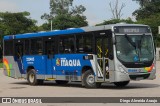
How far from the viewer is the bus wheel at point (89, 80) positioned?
21.7 meters

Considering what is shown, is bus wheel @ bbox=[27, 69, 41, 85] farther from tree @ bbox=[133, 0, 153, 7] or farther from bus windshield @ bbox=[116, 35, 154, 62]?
tree @ bbox=[133, 0, 153, 7]

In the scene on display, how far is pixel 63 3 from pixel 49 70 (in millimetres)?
94074

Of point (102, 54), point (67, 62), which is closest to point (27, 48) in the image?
point (67, 62)

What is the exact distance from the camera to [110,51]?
20531mm

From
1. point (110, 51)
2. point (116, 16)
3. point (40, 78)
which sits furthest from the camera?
point (116, 16)

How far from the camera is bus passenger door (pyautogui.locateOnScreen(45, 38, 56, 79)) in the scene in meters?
24.5

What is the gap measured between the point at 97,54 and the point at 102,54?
0.31 m

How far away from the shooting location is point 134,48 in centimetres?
2084

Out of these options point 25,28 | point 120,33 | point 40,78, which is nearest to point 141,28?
point 120,33

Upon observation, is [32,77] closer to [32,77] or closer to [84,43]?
[32,77]

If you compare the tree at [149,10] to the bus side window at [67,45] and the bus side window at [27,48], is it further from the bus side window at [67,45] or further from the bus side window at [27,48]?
the bus side window at [67,45]

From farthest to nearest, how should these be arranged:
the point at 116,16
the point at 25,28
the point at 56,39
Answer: the point at 116,16 < the point at 25,28 < the point at 56,39

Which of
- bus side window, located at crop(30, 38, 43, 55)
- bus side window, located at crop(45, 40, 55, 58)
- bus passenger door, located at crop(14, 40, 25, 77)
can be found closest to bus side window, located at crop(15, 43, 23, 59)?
bus passenger door, located at crop(14, 40, 25, 77)

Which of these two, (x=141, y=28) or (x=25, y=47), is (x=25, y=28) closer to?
(x=25, y=47)
